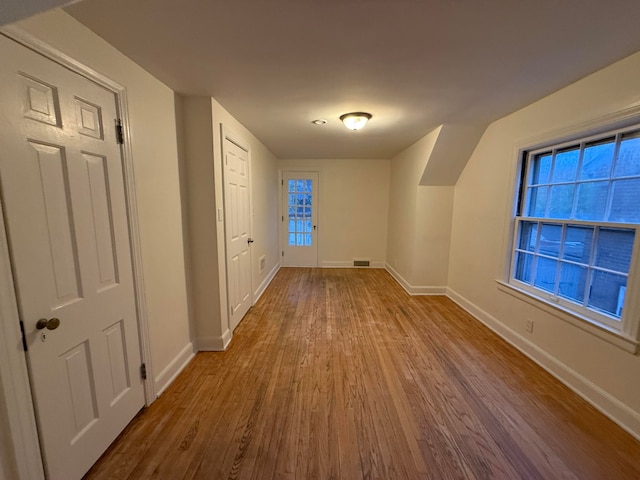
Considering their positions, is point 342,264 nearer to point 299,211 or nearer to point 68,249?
point 299,211

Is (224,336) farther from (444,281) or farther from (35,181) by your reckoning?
(444,281)

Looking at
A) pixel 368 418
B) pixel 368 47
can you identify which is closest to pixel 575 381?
pixel 368 418

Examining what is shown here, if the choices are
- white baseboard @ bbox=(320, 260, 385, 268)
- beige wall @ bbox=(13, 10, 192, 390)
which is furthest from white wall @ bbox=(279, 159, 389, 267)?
beige wall @ bbox=(13, 10, 192, 390)

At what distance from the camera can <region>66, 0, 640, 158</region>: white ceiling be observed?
4.01ft

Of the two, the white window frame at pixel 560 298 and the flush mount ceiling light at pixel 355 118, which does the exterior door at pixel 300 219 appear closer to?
the flush mount ceiling light at pixel 355 118

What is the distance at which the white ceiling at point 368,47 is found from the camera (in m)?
1.22

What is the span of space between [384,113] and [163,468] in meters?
3.15

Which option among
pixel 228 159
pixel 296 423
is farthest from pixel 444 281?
pixel 228 159

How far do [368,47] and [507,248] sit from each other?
7.93 ft

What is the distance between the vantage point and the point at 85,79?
1.33 m

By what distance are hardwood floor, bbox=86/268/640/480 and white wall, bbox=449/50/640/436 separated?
159 millimetres

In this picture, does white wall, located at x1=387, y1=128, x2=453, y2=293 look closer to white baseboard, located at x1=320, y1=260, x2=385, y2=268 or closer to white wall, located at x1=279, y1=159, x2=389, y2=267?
white wall, located at x1=279, y1=159, x2=389, y2=267

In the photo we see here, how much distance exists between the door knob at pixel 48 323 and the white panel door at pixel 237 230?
1.48 m

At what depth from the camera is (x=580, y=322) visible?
6.47ft
